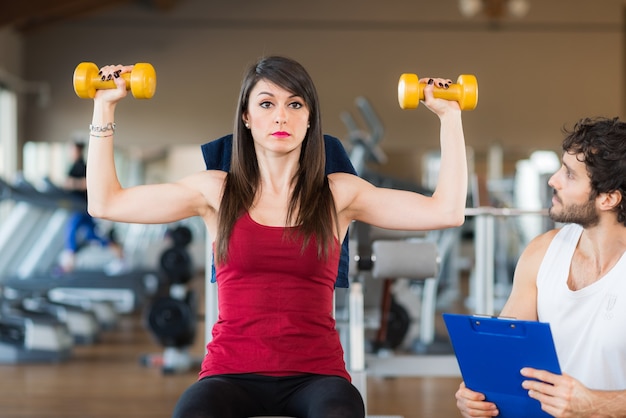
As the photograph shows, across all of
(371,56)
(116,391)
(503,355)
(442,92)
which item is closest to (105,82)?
(442,92)

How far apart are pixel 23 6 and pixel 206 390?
8.90 m

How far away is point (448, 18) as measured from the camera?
489 inches

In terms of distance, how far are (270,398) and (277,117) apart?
1.73 feet

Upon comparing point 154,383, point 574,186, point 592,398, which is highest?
point 574,186

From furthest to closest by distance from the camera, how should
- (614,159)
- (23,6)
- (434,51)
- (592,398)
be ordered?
(434,51) < (23,6) < (614,159) < (592,398)

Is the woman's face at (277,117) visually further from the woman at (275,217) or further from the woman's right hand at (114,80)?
the woman's right hand at (114,80)

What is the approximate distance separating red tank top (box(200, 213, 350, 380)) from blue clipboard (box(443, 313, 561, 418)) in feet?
0.84

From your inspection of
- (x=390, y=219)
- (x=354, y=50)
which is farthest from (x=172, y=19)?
(x=390, y=219)

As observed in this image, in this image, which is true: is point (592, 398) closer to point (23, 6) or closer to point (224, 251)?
point (224, 251)

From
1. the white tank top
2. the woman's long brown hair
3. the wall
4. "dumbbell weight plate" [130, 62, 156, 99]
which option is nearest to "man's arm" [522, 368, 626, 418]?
the white tank top

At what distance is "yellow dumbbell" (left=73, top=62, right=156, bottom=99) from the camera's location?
5.46 ft

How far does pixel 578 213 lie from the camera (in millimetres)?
1742

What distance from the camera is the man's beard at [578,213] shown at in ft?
5.71

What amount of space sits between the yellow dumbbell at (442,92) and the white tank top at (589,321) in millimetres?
376
